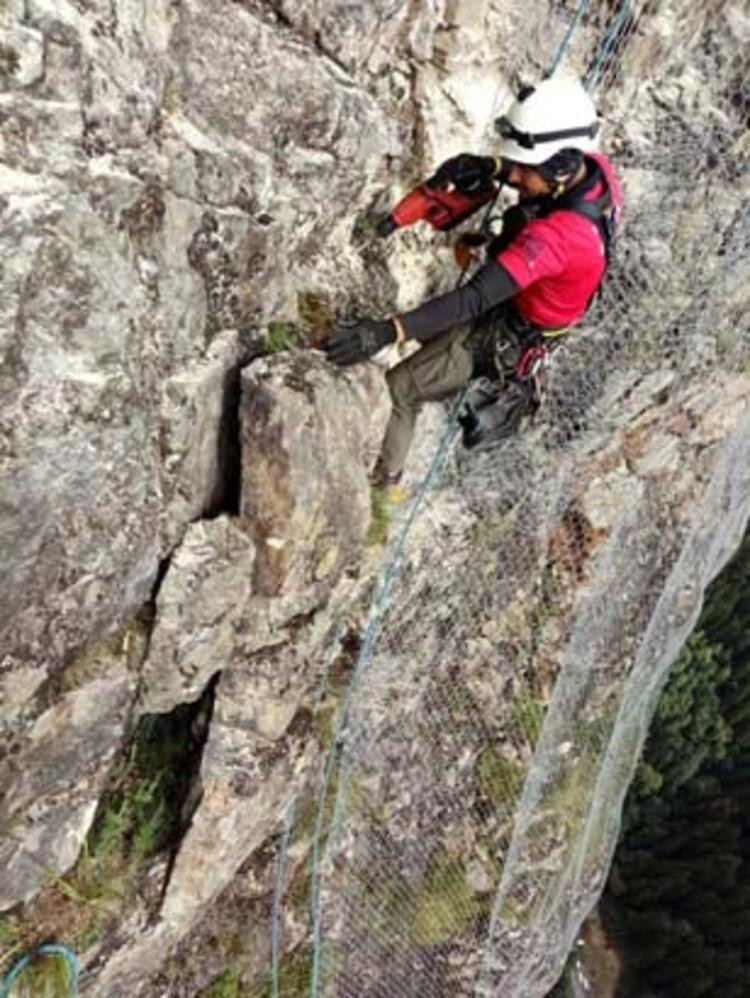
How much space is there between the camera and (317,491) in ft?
14.5

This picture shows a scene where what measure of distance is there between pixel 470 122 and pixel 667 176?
200cm

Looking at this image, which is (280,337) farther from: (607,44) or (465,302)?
(607,44)

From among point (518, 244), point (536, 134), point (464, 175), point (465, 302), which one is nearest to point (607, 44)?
point (464, 175)

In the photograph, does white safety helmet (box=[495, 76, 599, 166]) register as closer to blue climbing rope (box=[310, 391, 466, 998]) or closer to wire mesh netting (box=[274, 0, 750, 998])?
wire mesh netting (box=[274, 0, 750, 998])

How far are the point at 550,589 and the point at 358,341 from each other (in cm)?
409

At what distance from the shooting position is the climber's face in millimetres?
4117

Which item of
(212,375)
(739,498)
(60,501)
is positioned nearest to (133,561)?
(60,501)

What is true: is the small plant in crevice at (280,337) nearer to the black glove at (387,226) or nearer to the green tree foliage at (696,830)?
the black glove at (387,226)

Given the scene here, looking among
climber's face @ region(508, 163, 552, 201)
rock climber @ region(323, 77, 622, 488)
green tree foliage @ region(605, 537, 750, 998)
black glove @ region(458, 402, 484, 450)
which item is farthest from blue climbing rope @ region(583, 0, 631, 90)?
green tree foliage @ region(605, 537, 750, 998)

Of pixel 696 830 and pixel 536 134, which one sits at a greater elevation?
pixel 536 134

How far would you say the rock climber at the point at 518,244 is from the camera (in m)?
4.04

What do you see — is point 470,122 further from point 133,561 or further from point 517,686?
point 517,686

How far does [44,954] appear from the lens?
4.78 m

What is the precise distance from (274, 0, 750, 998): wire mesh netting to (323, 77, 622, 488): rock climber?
40.3 inches
